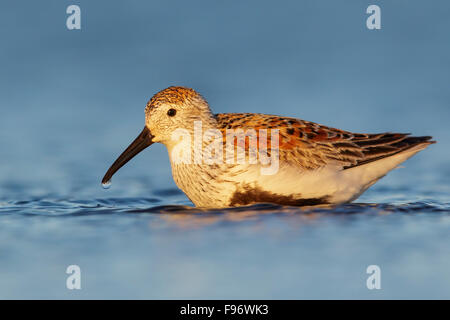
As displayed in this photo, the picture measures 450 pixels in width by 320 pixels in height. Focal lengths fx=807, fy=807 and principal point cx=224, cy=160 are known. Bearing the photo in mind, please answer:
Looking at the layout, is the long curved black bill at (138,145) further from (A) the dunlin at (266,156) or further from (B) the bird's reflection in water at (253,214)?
(B) the bird's reflection in water at (253,214)

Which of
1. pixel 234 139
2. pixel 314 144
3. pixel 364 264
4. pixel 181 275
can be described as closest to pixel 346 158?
pixel 314 144

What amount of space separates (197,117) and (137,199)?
188 cm

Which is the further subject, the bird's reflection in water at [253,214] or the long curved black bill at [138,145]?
the long curved black bill at [138,145]

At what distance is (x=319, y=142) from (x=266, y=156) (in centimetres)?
93

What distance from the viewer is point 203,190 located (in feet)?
33.0

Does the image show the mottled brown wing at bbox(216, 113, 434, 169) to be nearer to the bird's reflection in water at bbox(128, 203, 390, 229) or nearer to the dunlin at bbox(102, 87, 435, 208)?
the dunlin at bbox(102, 87, 435, 208)

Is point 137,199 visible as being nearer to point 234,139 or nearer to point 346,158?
point 234,139

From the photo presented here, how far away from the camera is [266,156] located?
9945 mm

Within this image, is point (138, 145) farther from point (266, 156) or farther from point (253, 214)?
point (253, 214)

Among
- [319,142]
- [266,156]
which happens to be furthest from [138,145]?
[319,142]

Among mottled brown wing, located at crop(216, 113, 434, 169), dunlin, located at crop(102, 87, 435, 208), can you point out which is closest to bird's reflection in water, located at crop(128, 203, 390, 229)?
dunlin, located at crop(102, 87, 435, 208)

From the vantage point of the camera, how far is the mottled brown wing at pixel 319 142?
1024 cm

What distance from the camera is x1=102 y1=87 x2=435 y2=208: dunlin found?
9.90m

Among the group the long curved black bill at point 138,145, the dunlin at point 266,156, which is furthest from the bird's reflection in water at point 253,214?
the long curved black bill at point 138,145
